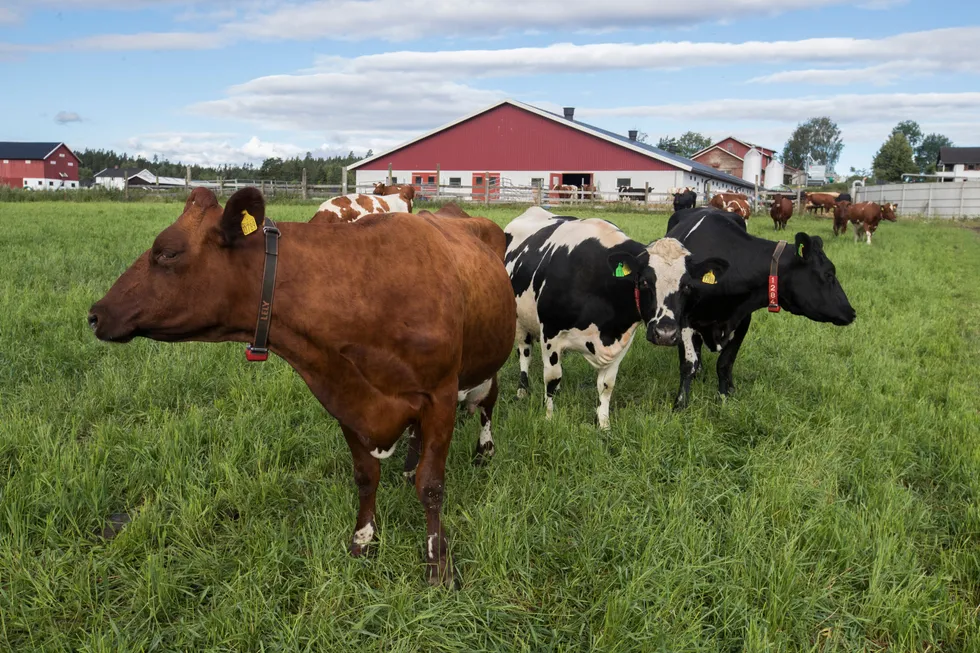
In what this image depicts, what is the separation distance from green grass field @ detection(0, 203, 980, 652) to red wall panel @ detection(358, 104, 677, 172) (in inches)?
1359

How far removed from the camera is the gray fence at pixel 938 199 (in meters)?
36.6

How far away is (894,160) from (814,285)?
93.0 m

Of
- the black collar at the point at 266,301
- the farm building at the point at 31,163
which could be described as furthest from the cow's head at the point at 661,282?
the farm building at the point at 31,163

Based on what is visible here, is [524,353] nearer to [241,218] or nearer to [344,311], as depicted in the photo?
[344,311]

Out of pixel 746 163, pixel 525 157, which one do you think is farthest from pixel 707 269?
pixel 746 163

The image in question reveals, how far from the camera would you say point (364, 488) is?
343cm

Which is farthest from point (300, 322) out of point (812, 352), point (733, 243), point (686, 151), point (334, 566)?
point (686, 151)

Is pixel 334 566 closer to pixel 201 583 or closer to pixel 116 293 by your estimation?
pixel 201 583

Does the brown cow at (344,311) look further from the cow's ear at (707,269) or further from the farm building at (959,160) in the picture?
the farm building at (959,160)

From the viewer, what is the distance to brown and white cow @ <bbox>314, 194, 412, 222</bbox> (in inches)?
338

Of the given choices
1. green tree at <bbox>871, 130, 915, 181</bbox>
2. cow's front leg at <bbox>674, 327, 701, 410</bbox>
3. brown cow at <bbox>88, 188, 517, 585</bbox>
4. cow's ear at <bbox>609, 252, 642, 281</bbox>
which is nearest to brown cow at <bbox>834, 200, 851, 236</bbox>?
cow's front leg at <bbox>674, 327, 701, 410</bbox>

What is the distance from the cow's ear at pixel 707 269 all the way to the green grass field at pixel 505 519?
0.98 m

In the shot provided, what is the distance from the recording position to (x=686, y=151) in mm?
122500

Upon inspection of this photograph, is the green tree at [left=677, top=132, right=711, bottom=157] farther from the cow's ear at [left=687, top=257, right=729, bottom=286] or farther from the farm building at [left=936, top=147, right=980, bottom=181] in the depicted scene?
the cow's ear at [left=687, top=257, right=729, bottom=286]
